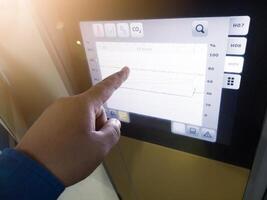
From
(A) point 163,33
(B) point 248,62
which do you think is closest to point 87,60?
(A) point 163,33

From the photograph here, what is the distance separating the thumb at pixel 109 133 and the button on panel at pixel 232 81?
0.71 ft

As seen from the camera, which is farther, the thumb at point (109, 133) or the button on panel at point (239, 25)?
the thumb at point (109, 133)

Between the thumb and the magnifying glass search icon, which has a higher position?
the magnifying glass search icon

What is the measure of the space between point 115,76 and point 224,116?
19 centimetres

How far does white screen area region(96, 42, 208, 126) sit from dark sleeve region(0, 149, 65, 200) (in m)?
0.21

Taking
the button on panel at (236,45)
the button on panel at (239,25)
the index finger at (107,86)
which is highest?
the button on panel at (239,25)

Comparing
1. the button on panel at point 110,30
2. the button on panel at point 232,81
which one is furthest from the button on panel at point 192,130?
the button on panel at point 110,30

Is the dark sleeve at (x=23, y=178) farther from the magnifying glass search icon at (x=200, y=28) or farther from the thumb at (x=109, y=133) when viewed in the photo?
→ the magnifying glass search icon at (x=200, y=28)

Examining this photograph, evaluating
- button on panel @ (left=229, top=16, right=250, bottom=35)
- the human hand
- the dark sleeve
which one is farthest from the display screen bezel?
the dark sleeve

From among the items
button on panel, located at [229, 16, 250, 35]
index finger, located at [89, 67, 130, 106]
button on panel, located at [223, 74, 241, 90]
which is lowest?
index finger, located at [89, 67, 130, 106]

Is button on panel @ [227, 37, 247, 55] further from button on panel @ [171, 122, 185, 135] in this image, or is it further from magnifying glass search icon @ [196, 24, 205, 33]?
button on panel @ [171, 122, 185, 135]

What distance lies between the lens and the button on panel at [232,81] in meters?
0.39

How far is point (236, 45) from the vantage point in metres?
0.37

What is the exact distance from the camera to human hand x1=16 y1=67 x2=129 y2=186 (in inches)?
17.1
